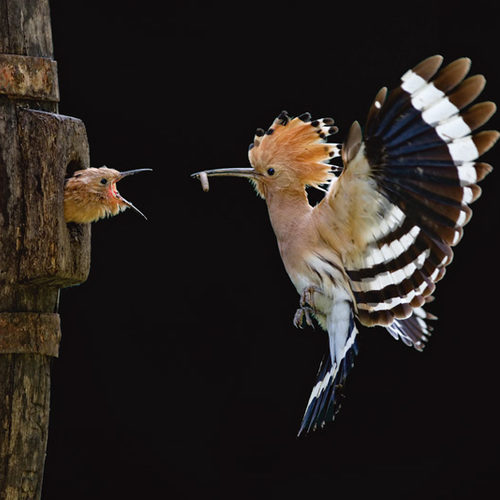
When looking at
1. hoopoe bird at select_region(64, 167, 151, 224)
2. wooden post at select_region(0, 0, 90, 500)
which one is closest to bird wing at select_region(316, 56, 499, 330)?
hoopoe bird at select_region(64, 167, 151, 224)

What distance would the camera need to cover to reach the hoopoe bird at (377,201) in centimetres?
279

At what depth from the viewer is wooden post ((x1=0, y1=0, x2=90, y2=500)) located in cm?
307

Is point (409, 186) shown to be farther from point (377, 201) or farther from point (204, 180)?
point (204, 180)

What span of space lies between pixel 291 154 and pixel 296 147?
0.02m

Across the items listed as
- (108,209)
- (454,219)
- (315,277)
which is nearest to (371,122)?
(454,219)

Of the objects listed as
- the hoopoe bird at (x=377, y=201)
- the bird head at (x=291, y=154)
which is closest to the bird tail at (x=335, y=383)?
the hoopoe bird at (x=377, y=201)

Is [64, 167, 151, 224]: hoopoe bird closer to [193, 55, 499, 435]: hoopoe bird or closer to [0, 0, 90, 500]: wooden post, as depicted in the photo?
[0, 0, 90, 500]: wooden post

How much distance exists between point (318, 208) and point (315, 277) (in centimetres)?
19

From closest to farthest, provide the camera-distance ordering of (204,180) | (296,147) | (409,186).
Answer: (409,186) < (204,180) < (296,147)

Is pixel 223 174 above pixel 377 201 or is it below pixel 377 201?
above

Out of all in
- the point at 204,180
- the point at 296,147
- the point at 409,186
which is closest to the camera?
the point at 409,186

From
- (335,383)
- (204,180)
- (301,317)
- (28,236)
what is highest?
(204,180)

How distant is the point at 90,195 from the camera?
3176 mm

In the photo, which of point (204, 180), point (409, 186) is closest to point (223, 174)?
point (204, 180)
